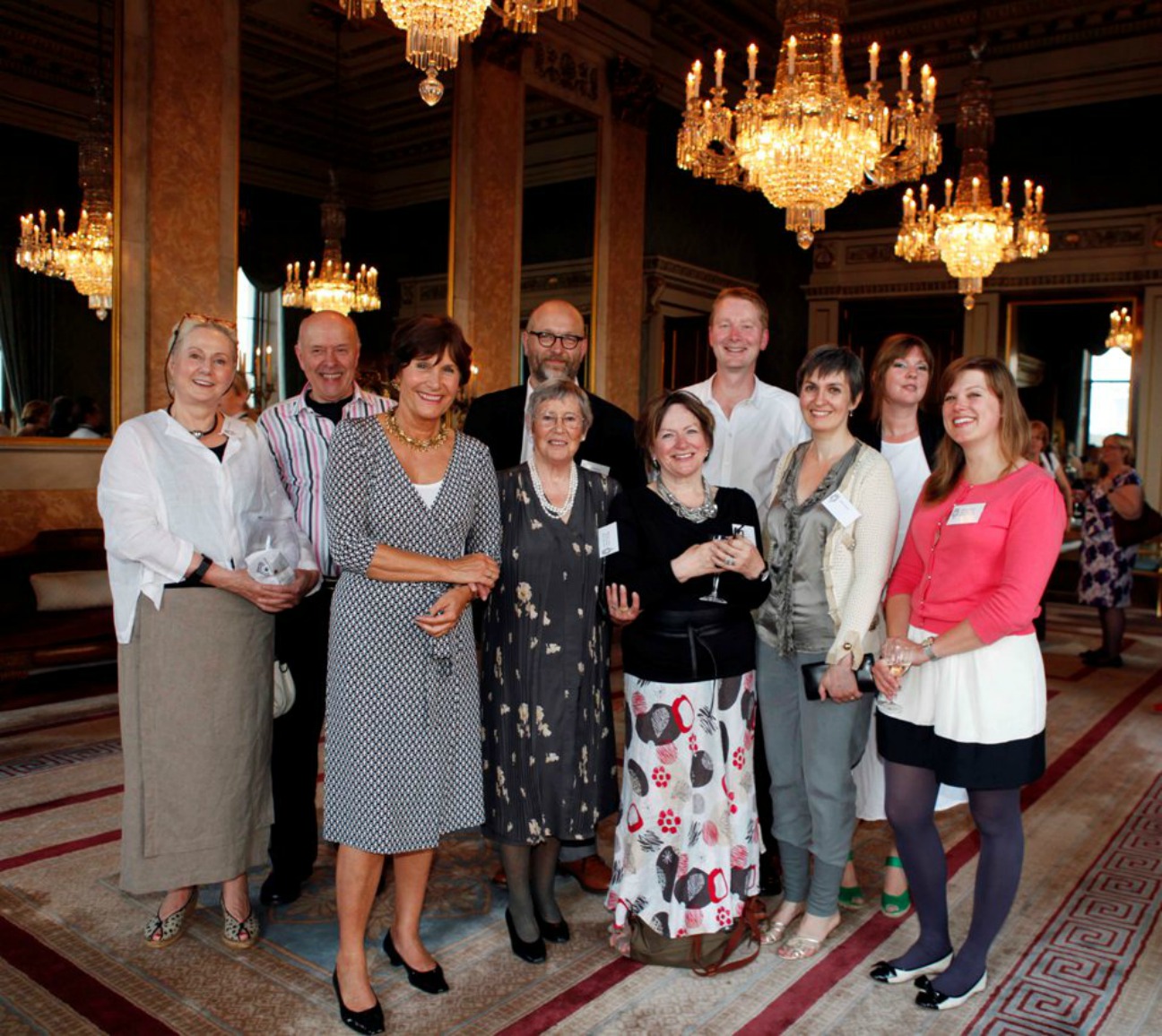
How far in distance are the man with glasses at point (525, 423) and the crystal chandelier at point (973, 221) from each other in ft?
18.5

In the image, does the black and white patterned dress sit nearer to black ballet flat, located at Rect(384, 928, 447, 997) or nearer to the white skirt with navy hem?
black ballet flat, located at Rect(384, 928, 447, 997)

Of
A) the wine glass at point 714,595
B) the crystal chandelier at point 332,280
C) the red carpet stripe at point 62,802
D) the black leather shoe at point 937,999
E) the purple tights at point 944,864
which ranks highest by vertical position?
the crystal chandelier at point 332,280

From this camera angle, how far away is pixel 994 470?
257 cm

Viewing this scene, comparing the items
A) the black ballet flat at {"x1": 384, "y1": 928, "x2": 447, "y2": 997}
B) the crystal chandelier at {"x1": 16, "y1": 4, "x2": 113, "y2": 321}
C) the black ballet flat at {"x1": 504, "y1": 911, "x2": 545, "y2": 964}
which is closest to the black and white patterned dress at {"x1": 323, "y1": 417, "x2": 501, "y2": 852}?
the black ballet flat at {"x1": 384, "y1": 928, "x2": 447, "y2": 997}

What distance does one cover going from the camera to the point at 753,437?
133 inches

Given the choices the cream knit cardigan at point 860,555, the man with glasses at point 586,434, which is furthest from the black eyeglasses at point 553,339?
the cream knit cardigan at point 860,555

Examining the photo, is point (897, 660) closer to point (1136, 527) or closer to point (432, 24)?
point (432, 24)

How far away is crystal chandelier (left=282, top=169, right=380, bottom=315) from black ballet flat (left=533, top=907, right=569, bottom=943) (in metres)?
4.45

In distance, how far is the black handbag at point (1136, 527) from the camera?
23.1ft

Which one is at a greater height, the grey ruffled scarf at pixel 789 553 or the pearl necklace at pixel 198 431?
the pearl necklace at pixel 198 431

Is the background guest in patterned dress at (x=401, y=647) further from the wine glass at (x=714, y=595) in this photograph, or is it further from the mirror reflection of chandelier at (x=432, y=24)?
the mirror reflection of chandelier at (x=432, y=24)

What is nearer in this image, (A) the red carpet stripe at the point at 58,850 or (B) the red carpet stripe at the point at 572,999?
(B) the red carpet stripe at the point at 572,999

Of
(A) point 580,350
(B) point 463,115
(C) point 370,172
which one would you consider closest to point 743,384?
(A) point 580,350

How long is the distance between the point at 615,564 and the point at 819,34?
4.34 meters
